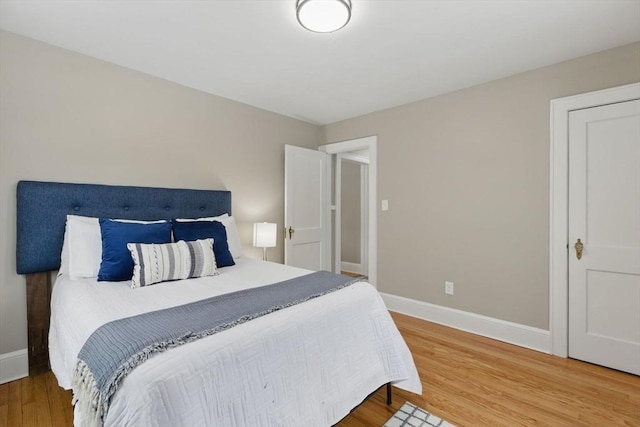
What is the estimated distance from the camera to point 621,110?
2189 millimetres

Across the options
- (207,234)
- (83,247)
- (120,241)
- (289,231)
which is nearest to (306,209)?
(289,231)

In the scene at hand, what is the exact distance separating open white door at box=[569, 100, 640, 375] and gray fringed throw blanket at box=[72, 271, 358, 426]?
2196 mm

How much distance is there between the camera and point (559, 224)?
2455 mm

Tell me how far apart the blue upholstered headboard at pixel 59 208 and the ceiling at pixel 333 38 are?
105 centimetres

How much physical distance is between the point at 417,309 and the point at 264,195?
2175 mm

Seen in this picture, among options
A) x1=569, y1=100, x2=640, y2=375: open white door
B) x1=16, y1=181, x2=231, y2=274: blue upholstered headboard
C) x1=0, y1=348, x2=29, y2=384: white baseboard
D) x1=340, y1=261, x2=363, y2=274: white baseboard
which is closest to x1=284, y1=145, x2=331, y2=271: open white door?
x1=16, y1=181, x2=231, y2=274: blue upholstered headboard

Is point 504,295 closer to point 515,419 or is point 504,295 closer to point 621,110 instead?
point 515,419

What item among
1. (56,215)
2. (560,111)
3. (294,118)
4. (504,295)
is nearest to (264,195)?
(294,118)

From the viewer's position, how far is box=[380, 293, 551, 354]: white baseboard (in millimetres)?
2564

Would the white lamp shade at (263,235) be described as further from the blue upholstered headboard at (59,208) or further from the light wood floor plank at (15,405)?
the light wood floor plank at (15,405)

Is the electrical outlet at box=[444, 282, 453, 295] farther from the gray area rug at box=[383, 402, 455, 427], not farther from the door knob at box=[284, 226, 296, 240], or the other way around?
the door knob at box=[284, 226, 296, 240]

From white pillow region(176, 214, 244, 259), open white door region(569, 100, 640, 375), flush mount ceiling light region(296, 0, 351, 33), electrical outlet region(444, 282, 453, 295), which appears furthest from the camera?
electrical outlet region(444, 282, 453, 295)

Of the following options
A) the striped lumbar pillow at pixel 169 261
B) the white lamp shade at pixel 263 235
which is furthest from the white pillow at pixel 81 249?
the white lamp shade at pixel 263 235

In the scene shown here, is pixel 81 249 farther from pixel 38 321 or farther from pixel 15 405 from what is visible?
pixel 15 405
